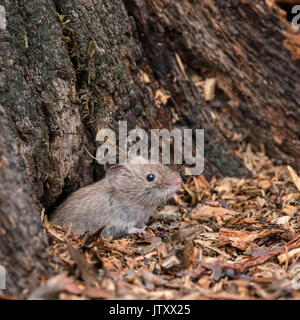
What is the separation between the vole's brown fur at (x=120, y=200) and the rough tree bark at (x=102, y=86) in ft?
1.02

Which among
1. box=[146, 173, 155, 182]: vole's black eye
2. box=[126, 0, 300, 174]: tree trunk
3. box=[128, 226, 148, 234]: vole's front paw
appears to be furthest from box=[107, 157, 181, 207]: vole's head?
box=[126, 0, 300, 174]: tree trunk

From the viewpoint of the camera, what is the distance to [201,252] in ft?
16.1

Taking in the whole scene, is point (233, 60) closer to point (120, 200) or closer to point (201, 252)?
point (120, 200)

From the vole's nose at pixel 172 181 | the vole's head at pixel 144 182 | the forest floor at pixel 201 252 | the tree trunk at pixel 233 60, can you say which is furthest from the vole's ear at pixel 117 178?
the tree trunk at pixel 233 60

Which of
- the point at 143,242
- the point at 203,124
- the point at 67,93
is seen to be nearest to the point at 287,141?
the point at 203,124

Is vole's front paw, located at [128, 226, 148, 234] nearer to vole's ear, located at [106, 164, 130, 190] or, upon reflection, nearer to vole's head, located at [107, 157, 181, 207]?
vole's head, located at [107, 157, 181, 207]

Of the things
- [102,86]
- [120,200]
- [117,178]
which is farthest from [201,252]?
[102,86]

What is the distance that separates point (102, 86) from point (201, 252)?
109 inches

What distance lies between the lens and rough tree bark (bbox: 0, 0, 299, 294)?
3.86 m

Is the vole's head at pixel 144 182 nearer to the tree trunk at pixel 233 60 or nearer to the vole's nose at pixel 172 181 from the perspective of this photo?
the vole's nose at pixel 172 181

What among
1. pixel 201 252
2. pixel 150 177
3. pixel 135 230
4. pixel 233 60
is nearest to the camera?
pixel 201 252

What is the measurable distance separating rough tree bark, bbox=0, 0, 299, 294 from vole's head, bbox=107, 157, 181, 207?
0.51 metres

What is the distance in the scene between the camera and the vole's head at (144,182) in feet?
19.9
